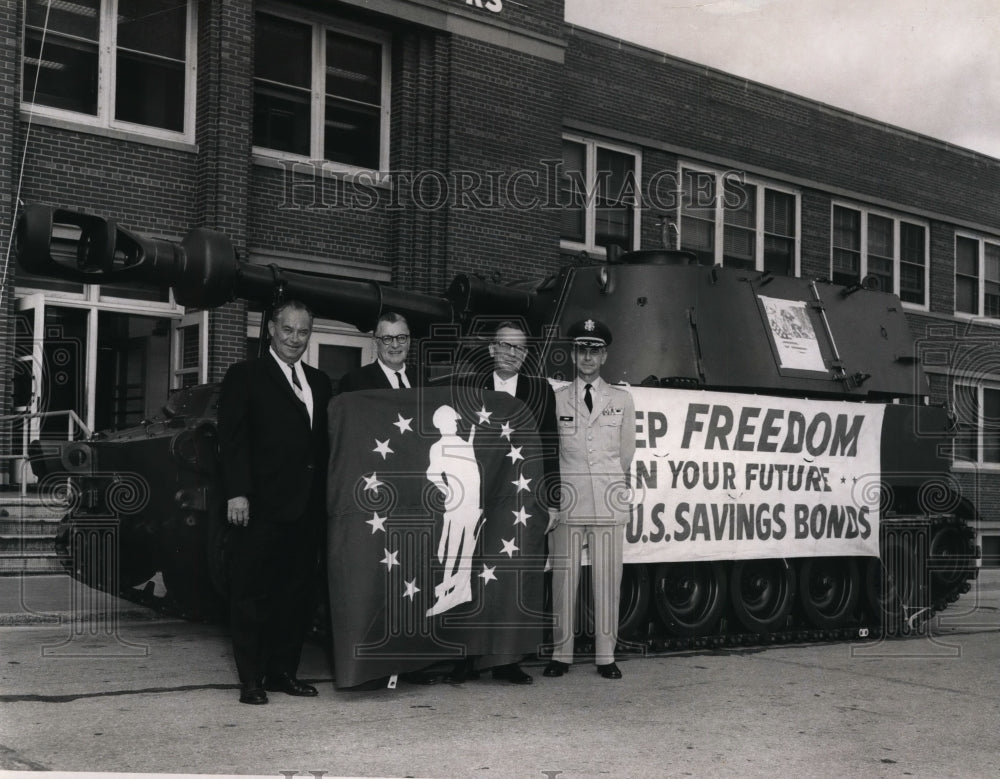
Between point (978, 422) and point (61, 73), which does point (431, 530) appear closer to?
point (61, 73)

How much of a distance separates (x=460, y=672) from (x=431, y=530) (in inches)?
35.6

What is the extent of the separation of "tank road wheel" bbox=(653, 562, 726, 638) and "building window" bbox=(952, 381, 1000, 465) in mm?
10011

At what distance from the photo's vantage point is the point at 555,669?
7434mm

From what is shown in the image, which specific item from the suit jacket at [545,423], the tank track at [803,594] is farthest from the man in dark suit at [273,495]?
the tank track at [803,594]

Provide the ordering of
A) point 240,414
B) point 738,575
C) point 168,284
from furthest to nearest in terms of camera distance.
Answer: point 738,575 → point 168,284 → point 240,414

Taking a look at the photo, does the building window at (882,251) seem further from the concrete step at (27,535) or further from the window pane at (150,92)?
the concrete step at (27,535)

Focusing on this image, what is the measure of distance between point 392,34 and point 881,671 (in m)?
10.7

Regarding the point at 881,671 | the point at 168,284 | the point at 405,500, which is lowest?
the point at 881,671

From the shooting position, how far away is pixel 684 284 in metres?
9.77

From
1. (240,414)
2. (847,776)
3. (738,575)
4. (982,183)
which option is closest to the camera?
(847,776)

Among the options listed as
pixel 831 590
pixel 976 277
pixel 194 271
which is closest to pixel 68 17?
pixel 194 271

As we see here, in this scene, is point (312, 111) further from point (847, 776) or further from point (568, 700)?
point (847, 776)

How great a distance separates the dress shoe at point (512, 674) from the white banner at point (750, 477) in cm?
161

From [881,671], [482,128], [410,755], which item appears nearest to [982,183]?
[482,128]
